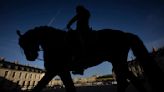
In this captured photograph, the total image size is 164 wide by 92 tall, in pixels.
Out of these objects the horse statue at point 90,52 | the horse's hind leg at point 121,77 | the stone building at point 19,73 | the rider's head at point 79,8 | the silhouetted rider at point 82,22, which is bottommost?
the horse's hind leg at point 121,77

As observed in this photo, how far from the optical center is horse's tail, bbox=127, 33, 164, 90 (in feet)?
12.7

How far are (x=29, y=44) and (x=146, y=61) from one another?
3757 mm

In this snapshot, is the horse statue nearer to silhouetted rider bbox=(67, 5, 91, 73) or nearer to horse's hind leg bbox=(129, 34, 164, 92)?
horse's hind leg bbox=(129, 34, 164, 92)

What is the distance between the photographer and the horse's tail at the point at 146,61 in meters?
3.87

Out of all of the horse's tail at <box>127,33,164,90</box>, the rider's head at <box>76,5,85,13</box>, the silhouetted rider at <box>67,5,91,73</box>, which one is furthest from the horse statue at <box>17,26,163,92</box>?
the rider's head at <box>76,5,85,13</box>

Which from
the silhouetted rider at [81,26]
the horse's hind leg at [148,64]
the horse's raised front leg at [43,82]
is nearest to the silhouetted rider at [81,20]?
the silhouetted rider at [81,26]

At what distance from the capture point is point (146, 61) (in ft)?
13.6

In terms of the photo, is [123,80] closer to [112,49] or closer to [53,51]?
[112,49]

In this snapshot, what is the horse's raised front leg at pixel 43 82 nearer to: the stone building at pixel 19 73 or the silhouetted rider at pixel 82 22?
the silhouetted rider at pixel 82 22

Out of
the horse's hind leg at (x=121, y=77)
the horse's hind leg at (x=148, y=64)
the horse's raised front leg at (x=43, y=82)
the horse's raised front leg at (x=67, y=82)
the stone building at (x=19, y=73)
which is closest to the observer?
the horse's hind leg at (x=148, y=64)

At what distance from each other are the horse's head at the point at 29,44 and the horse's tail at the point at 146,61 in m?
3.11

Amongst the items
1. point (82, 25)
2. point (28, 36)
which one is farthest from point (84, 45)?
point (28, 36)

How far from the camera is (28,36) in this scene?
5492mm

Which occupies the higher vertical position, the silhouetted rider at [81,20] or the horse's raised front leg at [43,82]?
the silhouetted rider at [81,20]
